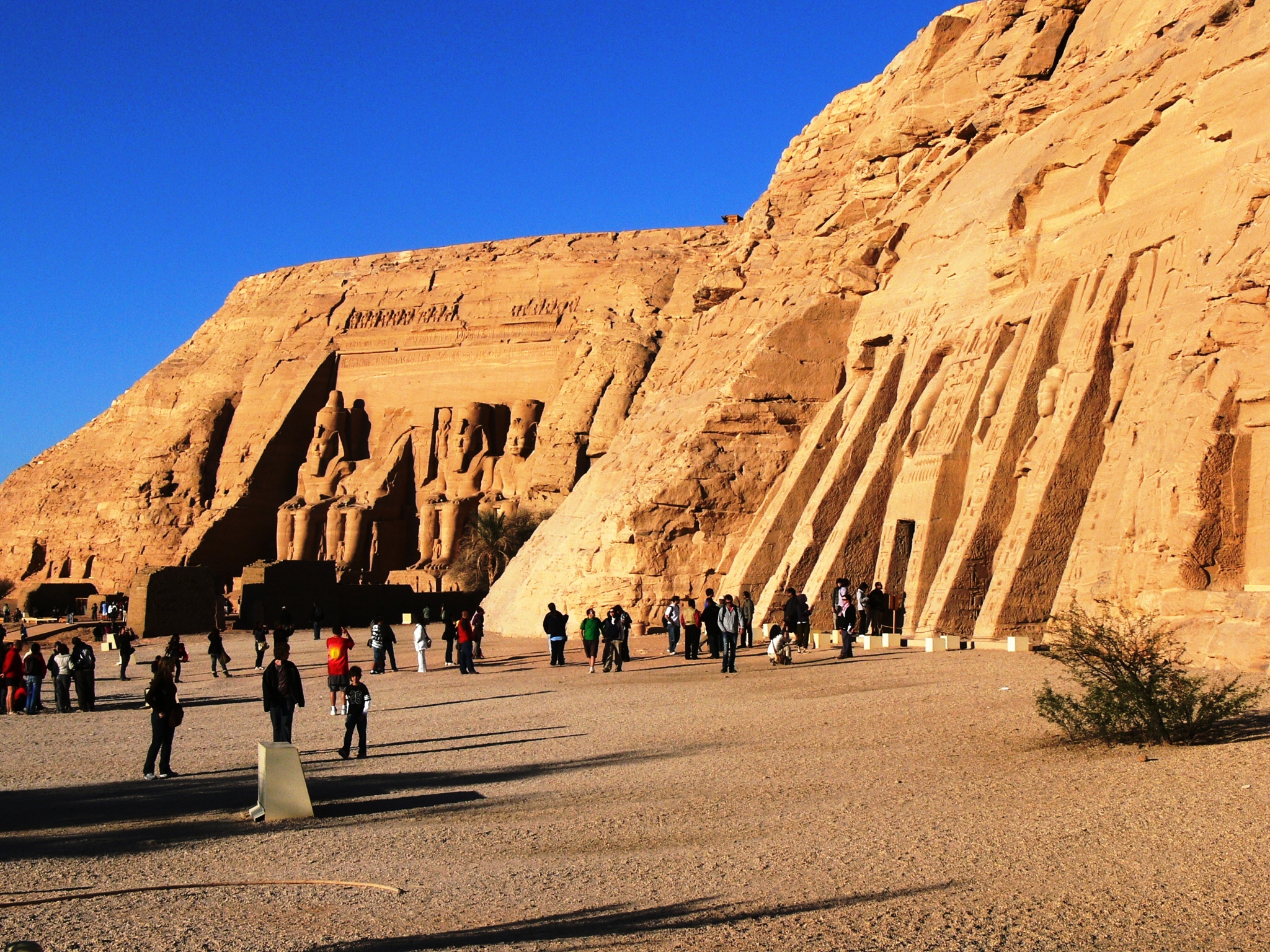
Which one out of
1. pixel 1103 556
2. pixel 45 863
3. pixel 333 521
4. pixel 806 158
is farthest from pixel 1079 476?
pixel 333 521

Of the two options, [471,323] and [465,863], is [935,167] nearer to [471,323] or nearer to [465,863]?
[465,863]

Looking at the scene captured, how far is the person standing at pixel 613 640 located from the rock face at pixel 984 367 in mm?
3098

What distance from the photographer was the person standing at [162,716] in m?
9.31

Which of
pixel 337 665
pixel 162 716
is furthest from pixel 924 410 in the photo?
pixel 162 716

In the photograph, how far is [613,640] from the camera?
53.6ft

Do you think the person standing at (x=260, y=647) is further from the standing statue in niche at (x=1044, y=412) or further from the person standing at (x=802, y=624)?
the standing statue in niche at (x=1044, y=412)

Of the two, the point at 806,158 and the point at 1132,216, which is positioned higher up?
the point at 806,158

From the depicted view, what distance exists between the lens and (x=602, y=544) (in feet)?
71.2

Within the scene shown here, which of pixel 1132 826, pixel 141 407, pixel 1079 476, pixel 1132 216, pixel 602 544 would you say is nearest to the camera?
pixel 1132 826

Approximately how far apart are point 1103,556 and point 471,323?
33.3 m

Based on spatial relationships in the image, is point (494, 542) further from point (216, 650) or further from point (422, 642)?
point (422, 642)

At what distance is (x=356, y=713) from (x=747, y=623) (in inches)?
349

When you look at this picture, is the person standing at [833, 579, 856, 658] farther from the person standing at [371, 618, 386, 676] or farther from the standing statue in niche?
the person standing at [371, 618, 386, 676]

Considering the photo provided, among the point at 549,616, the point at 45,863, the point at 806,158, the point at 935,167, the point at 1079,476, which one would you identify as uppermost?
the point at 806,158
